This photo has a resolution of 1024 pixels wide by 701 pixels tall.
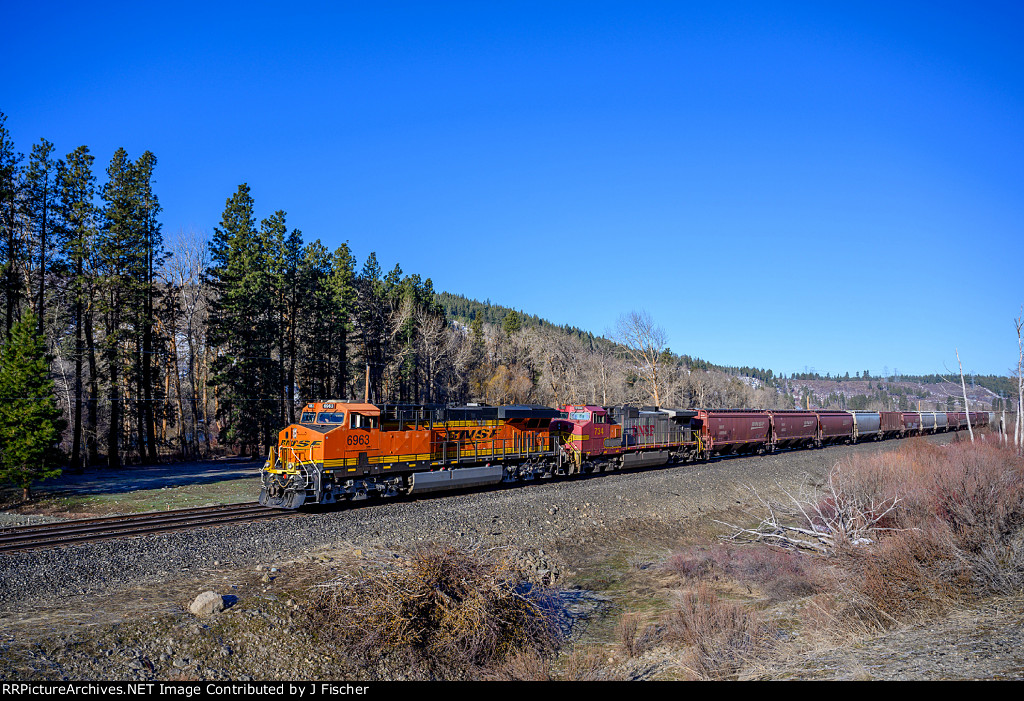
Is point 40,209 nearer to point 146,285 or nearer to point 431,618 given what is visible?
point 146,285

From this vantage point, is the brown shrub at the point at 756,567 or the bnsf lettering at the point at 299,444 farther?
the bnsf lettering at the point at 299,444

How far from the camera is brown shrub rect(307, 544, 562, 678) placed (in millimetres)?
9102

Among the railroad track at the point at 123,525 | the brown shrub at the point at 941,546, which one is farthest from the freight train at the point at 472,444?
the brown shrub at the point at 941,546

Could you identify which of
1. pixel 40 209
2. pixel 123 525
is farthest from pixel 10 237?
pixel 123 525

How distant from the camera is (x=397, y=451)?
20.8 metres

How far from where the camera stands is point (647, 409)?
3522 cm

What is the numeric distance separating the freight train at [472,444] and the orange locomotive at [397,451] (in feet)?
0.13

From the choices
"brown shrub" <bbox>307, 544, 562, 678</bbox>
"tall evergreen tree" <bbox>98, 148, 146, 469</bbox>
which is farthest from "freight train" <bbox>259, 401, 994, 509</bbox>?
"tall evergreen tree" <bbox>98, 148, 146, 469</bbox>

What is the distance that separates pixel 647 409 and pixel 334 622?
91.8 ft

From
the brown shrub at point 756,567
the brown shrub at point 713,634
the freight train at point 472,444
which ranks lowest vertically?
the brown shrub at point 756,567

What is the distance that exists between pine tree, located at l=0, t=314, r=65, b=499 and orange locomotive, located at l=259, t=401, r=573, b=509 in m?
9.02

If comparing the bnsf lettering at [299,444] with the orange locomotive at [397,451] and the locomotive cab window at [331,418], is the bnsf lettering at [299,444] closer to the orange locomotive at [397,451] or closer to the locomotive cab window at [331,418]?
the orange locomotive at [397,451]

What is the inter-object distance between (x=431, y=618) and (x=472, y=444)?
14335 millimetres

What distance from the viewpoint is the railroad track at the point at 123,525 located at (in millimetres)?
14133
